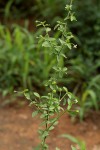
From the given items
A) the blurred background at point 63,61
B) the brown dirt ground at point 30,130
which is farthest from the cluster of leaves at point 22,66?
the brown dirt ground at point 30,130

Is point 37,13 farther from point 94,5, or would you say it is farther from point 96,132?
point 96,132

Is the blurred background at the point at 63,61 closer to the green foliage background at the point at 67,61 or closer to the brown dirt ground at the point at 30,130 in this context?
the green foliage background at the point at 67,61

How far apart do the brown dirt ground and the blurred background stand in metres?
0.11

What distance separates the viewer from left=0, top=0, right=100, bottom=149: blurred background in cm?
402

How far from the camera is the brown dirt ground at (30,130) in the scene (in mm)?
3449

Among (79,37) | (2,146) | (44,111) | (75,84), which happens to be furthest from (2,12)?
(44,111)

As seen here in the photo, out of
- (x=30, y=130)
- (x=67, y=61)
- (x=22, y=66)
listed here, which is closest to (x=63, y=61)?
(x=67, y=61)

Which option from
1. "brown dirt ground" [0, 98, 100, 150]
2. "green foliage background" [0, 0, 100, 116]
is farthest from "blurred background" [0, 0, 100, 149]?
"brown dirt ground" [0, 98, 100, 150]

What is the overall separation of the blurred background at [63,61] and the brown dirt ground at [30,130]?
0.11 metres

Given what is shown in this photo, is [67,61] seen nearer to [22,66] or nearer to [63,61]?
[63,61]

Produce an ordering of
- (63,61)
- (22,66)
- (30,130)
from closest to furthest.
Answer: (30,130), (22,66), (63,61)

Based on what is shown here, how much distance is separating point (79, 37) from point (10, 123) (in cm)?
136

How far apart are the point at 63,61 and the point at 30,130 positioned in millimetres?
918

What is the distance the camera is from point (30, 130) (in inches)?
144
